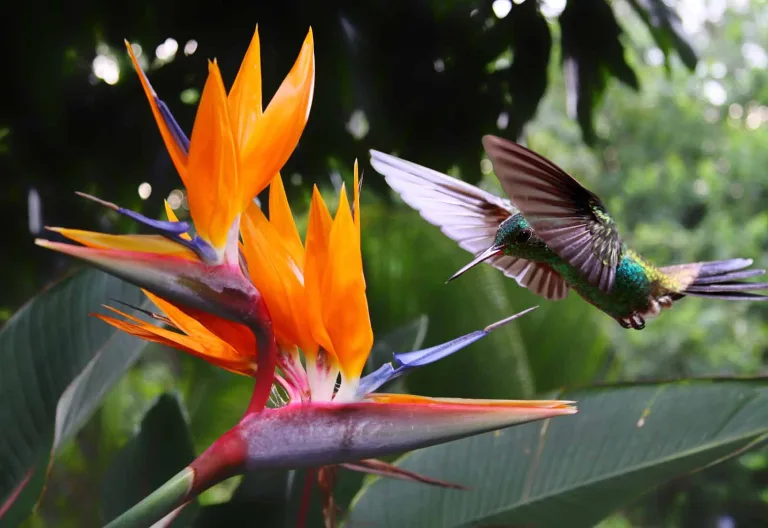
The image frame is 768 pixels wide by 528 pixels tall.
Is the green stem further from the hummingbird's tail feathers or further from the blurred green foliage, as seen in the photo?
→ the blurred green foliage

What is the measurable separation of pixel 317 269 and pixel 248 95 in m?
0.07

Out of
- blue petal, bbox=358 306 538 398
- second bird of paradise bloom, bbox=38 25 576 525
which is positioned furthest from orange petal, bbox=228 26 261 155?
blue petal, bbox=358 306 538 398

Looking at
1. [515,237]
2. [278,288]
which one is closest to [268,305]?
[278,288]

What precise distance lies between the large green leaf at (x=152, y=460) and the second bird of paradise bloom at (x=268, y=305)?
0.26 meters

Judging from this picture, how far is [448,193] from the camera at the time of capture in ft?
1.18

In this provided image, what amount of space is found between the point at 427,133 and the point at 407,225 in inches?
23.7

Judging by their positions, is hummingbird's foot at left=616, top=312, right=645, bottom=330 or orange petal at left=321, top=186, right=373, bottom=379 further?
hummingbird's foot at left=616, top=312, right=645, bottom=330

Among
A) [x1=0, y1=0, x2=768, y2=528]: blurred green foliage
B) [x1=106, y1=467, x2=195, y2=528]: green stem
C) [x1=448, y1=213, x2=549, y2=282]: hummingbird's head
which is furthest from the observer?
[x1=0, y1=0, x2=768, y2=528]: blurred green foliage

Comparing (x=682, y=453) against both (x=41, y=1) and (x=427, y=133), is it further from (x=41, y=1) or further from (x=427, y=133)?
(x=41, y=1)

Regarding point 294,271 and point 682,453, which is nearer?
point 294,271

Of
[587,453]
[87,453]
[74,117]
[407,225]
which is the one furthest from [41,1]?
[87,453]

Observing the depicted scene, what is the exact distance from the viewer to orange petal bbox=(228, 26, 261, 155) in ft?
0.91

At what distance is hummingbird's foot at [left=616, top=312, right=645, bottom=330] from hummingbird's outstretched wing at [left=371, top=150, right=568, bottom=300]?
0.14 feet

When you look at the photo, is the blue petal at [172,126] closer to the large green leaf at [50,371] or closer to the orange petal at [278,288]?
the orange petal at [278,288]
